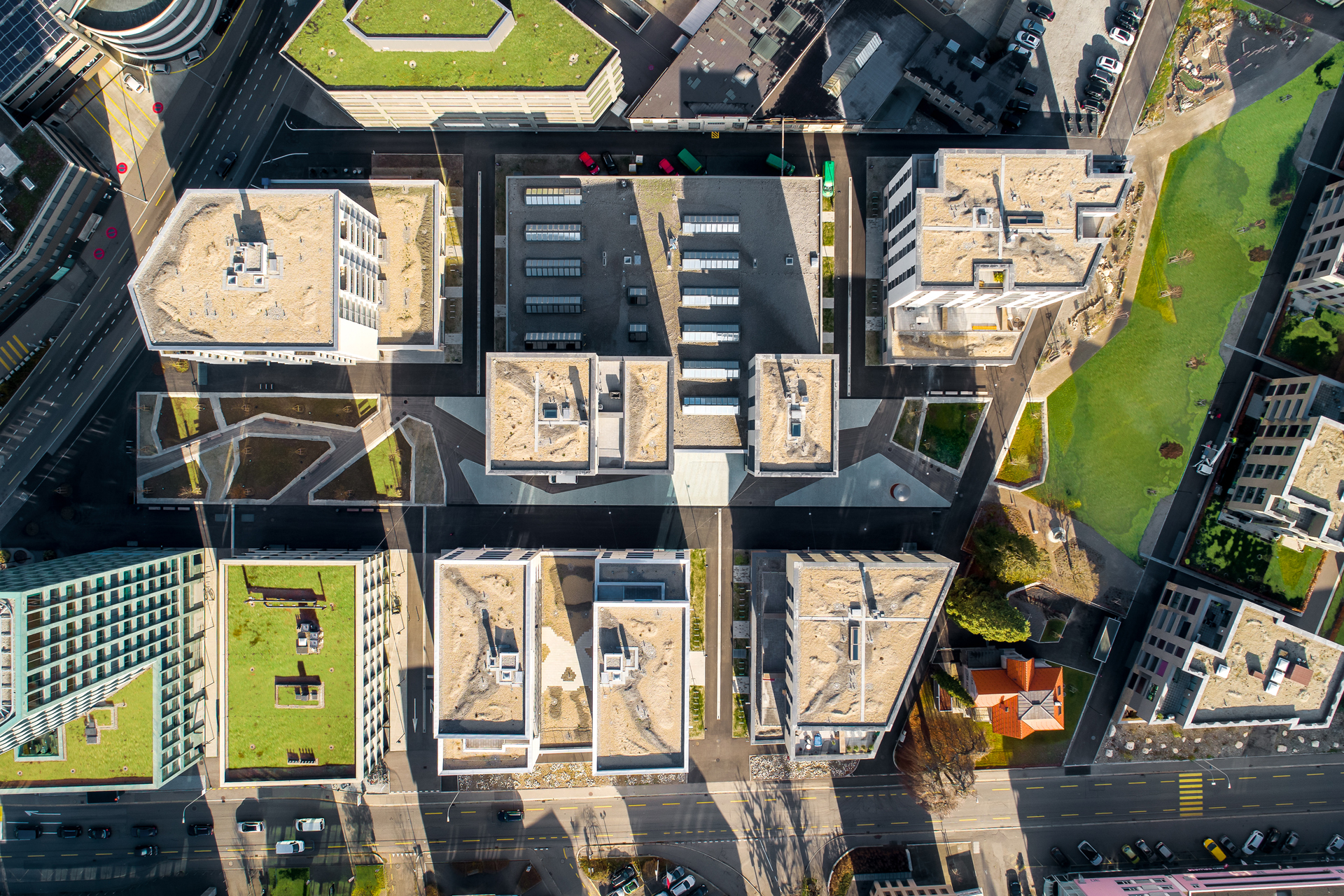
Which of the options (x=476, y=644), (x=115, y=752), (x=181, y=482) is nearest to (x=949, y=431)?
(x=476, y=644)

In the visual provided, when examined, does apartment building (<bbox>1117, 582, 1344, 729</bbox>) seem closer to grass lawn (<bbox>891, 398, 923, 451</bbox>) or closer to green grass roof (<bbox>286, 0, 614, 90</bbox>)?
grass lawn (<bbox>891, 398, 923, 451</bbox>)

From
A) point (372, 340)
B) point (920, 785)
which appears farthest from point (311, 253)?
point (920, 785)

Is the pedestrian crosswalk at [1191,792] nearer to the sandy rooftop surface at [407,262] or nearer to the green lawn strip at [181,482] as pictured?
the sandy rooftop surface at [407,262]

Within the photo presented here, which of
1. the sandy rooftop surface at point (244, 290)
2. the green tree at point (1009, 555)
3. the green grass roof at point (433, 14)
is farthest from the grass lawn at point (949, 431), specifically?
the sandy rooftop surface at point (244, 290)

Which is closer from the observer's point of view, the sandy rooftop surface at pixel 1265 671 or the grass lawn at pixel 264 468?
the sandy rooftop surface at pixel 1265 671

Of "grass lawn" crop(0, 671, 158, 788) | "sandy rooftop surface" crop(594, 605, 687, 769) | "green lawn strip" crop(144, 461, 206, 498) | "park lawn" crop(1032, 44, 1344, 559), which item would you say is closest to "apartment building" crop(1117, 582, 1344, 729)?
"park lawn" crop(1032, 44, 1344, 559)

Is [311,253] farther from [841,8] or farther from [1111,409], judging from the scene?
[1111,409]

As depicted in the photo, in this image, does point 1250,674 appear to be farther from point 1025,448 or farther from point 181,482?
point 181,482
